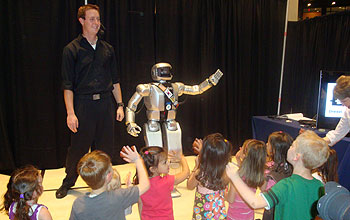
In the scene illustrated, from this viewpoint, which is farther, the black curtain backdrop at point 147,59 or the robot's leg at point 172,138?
the black curtain backdrop at point 147,59

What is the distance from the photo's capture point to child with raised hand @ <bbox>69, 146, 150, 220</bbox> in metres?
1.44

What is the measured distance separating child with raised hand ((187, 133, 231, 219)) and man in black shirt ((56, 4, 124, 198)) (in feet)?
4.94

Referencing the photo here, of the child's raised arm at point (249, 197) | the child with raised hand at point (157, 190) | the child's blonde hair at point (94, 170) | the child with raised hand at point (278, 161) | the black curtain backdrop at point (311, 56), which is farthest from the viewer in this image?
the black curtain backdrop at point (311, 56)

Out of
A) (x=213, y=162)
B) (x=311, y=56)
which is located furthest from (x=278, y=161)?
(x=311, y=56)

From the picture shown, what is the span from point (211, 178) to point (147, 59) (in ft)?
8.86

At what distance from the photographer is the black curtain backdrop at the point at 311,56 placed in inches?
166

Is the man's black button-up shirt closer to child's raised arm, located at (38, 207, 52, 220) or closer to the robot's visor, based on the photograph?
the robot's visor

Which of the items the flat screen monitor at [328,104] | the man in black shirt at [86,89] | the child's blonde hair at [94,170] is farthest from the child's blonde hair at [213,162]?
the flat screen monitor at [328,104]

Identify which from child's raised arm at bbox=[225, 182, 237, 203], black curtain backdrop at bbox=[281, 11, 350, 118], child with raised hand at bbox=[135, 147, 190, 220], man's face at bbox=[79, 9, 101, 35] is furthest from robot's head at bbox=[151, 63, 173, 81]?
black curtain backdrop at bbox=[281, 11, 350, 118]

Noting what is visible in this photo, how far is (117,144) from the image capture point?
421 cm

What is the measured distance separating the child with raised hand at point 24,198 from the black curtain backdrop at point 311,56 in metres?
4.26

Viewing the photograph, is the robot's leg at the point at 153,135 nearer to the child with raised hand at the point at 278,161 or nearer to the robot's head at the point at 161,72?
the robot's head at the point at 161,72

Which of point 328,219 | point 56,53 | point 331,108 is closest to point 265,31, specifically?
point 331,108

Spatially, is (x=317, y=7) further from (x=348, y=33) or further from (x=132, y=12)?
(x=132, y=12)
